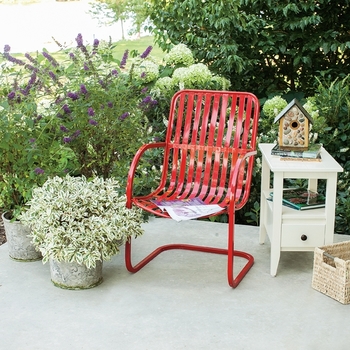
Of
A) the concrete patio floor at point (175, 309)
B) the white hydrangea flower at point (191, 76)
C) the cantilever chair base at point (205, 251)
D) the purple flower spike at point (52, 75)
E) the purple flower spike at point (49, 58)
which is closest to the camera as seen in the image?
the concrete patio floor at point (175, 309)

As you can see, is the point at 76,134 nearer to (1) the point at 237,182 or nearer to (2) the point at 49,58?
(2) the point at 49,58

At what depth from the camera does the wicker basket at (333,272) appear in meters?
2.63

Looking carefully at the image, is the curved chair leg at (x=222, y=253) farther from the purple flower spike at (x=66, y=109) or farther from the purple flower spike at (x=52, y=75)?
the purple flower spike at (x=52, y=75)

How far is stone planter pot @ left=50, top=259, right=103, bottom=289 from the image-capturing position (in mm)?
2791

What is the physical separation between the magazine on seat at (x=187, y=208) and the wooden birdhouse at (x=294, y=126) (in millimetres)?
540

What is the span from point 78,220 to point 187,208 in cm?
53

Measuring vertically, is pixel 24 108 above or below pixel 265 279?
above

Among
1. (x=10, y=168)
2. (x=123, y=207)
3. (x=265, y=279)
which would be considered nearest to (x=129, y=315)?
(x=123, y=207)

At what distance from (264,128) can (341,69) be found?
1124 mm

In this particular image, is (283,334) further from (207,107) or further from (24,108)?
(24,108)

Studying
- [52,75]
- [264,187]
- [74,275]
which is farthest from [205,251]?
[52,75]

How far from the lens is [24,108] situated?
297cm

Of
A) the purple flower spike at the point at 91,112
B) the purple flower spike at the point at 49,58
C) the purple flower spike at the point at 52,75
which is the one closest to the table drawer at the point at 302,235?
the purple flower spike at the point at 91,112

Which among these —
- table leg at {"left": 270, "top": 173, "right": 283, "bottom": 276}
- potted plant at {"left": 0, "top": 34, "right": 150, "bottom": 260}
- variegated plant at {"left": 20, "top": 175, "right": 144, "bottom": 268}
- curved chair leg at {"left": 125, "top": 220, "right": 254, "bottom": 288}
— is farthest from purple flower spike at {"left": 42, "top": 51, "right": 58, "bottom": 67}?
table leg at {"left": 270, "top": 173, "right": 283, "bottom": 276}
